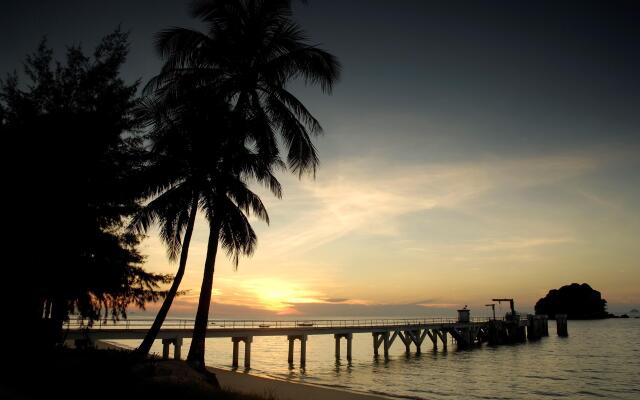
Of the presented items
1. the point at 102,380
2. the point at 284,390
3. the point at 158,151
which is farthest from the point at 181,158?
the point at 284,390

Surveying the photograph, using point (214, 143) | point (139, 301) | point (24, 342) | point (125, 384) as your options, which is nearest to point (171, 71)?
point (214, 143)

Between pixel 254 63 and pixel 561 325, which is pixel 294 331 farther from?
pixel 561 325

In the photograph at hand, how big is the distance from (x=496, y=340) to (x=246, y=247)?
70826 millimetres

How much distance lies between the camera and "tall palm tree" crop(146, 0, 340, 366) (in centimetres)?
2023

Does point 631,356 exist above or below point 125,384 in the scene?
below

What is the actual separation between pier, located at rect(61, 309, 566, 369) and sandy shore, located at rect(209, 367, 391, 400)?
7867mm

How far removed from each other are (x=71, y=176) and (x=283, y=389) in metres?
15.9

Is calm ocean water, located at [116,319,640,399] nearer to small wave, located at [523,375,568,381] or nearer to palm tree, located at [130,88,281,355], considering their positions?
small wave, located at [523,375,568,381]

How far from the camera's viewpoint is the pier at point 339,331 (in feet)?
121

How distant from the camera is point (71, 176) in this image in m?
16.5

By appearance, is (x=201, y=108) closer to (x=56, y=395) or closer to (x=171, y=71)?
(x=171, y=71)

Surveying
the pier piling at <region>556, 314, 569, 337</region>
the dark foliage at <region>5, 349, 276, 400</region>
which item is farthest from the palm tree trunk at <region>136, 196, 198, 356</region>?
the pier piling at <region>556, 314, 569, 337</region>

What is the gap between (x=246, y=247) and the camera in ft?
69.8

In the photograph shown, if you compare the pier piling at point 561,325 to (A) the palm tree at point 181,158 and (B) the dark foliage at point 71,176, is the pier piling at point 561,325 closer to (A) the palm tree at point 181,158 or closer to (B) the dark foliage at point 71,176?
(A) the palm tree at point 181,158
